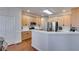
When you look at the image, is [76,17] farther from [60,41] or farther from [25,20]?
[25,20]

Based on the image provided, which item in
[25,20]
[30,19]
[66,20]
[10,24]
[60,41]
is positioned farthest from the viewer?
[30,19]

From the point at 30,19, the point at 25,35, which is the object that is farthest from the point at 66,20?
the point at 25,35

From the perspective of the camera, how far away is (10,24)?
5.43 m

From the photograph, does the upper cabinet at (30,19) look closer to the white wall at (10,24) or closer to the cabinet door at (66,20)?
the white wall at (10,24)

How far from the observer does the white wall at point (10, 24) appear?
4963 mm

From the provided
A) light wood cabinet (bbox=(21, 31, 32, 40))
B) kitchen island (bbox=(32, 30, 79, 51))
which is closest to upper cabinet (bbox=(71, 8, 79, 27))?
kitchen island (bbox=(32, 30, 79, 51))

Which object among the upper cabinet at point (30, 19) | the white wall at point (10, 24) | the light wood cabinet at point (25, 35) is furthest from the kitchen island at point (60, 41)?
the upper cabinet at point (30, 19)

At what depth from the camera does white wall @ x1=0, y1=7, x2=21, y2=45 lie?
16.3 ft

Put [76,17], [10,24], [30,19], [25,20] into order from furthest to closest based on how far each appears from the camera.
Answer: [30,19] < [25,20] < [10,24] < [76,17]

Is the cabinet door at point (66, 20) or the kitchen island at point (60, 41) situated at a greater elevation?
the cabinet door at point (66, 20)
